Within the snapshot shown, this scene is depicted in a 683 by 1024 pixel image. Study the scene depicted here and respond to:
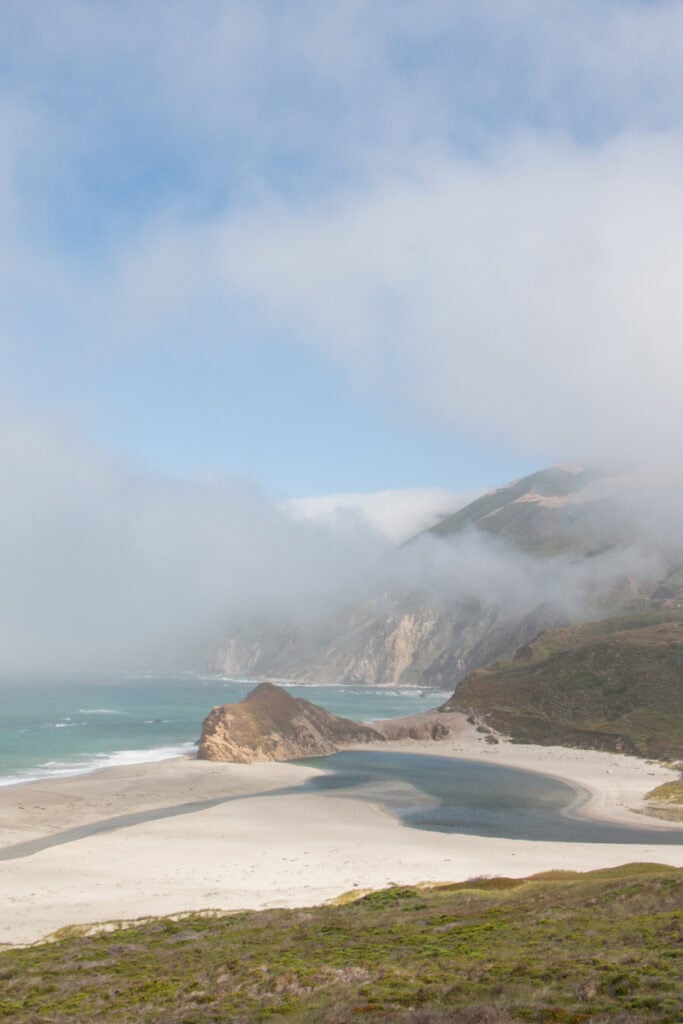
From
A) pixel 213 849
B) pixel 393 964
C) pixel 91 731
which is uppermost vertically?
pixel 393 964

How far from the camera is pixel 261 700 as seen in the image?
119688 mm

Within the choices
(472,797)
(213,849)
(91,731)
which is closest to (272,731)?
(91,731)

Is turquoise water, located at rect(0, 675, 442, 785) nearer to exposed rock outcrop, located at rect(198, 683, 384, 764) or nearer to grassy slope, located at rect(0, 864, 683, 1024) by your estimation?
exposed rock outcrop, located at rect(198, 683, 384, 764)

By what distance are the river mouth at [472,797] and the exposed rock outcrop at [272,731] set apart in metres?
4.97

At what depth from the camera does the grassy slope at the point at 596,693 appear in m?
115

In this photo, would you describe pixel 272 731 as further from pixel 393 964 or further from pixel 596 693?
pixel 393 964

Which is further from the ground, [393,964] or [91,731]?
[393,964]

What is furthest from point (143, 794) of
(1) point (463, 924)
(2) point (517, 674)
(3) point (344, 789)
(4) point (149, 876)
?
(2) point (517, 674)

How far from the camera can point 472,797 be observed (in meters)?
79.8

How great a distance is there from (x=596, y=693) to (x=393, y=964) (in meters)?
115

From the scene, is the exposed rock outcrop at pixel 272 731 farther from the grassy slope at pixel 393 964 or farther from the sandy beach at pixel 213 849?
the grassy slope at pixel 393 964

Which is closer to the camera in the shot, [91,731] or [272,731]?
[272,731]

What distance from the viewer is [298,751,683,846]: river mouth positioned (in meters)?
62.0

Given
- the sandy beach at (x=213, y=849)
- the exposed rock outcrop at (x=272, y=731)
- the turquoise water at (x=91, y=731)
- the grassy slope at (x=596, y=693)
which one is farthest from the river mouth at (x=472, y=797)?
the turquoise water at (x=91, y=731)
